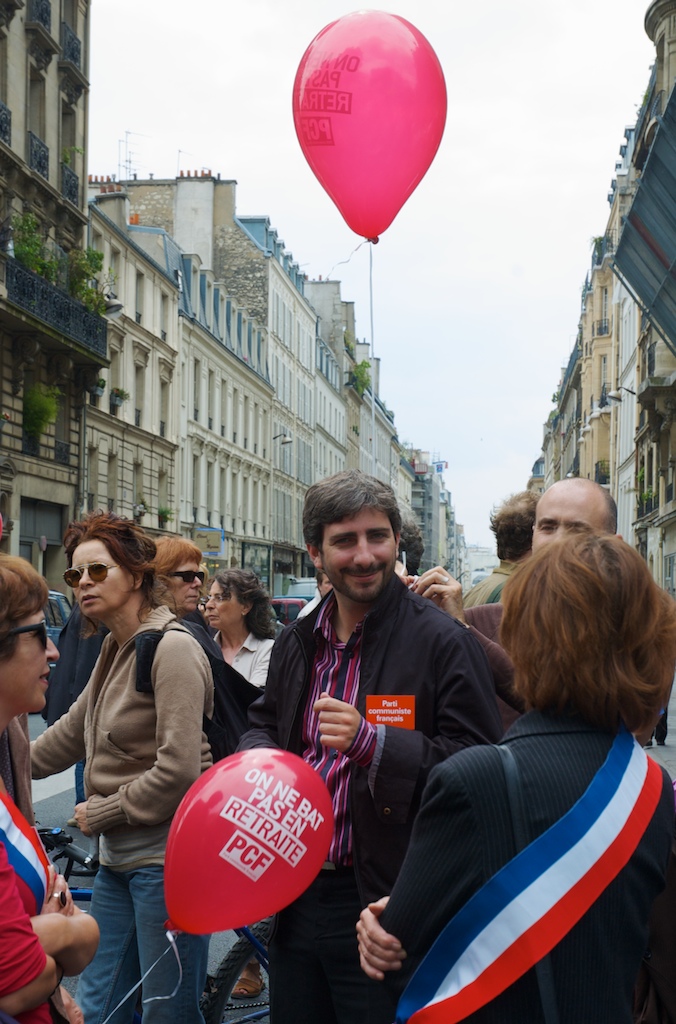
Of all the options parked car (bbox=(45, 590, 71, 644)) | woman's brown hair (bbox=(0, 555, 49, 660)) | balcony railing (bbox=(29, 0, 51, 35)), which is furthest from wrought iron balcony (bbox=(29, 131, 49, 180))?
woman's brown hair (bbox=(0, 555, 49, 660))

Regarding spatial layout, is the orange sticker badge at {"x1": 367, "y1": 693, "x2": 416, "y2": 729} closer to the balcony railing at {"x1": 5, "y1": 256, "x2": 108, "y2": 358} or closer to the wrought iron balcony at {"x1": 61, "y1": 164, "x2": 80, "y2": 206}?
the balcony railing at {"x1": 5, "y1": 256, "x2": 108, "y2": 358}

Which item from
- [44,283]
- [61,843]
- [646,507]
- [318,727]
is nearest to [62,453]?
[44,283]

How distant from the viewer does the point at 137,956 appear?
3.41m

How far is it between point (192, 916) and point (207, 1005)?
1.71 meters

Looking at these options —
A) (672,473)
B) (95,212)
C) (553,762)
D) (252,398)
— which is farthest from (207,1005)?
(252,398)

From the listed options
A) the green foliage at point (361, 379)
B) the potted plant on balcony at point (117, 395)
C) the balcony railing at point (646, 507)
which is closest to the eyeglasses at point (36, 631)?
the potted plant on balcony at point (117, 395)

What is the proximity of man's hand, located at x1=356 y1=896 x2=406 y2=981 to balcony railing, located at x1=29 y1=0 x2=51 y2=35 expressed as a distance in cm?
2807

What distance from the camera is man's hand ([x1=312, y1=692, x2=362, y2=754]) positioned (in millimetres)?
2480

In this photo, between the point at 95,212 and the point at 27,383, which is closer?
the point at 27,383

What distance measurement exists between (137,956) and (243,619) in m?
3.14

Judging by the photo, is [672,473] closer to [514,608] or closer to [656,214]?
[656,214]

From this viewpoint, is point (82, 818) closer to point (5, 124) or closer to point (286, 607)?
point (286, 607)

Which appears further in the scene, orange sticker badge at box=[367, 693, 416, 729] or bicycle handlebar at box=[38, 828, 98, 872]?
bicycle handlebar at box=[38, 828, 98, 872]

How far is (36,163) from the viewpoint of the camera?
26797 millimetres
